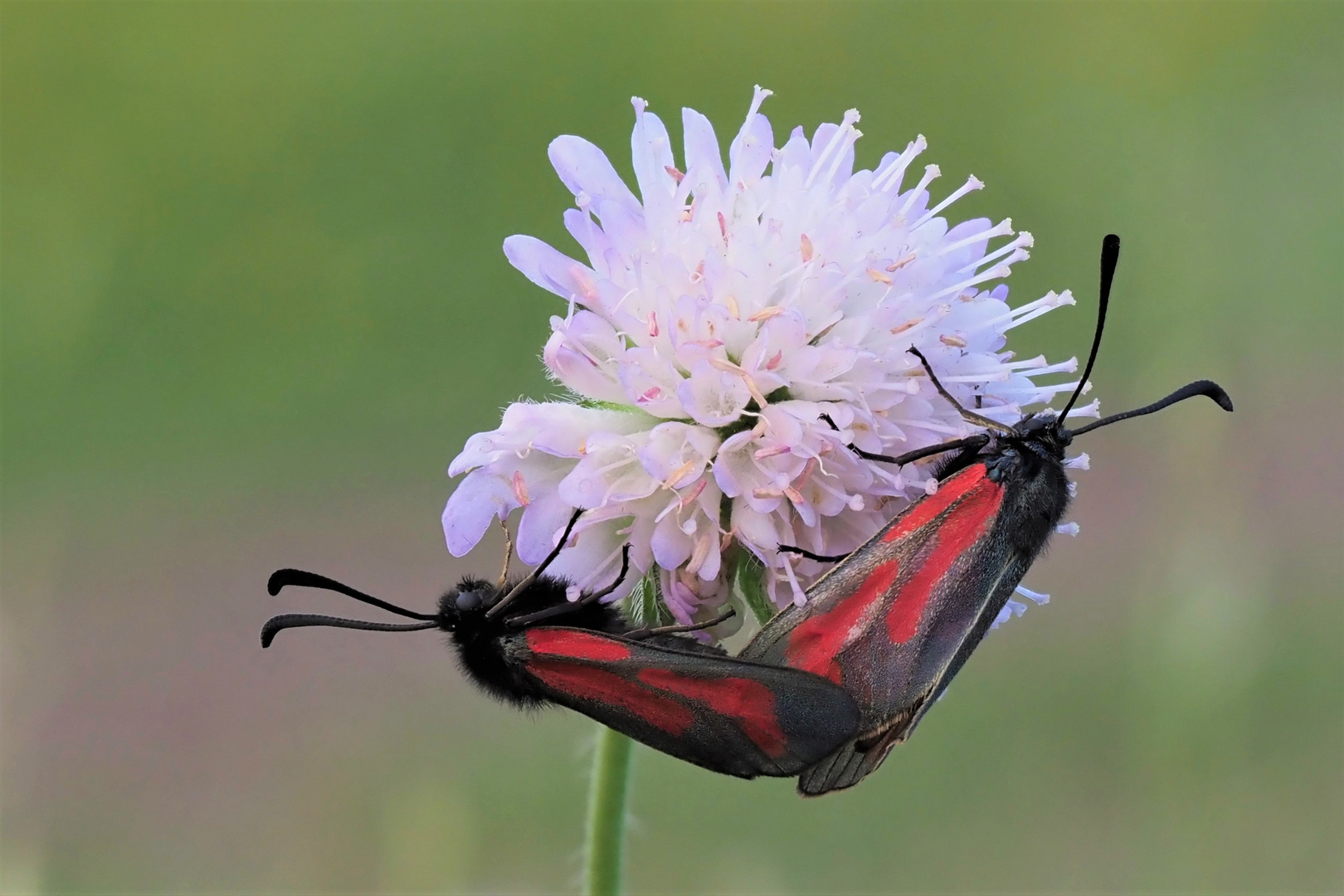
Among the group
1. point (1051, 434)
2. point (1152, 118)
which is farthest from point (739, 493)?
point (1152, 118)

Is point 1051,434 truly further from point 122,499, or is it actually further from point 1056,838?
point 122,499

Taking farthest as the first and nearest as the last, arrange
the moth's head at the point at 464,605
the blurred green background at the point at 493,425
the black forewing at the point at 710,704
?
1. the blurred green background at the point at 493,425
2. the moth's head at the point at 464,605
3. the black forewing at the point at 710,704

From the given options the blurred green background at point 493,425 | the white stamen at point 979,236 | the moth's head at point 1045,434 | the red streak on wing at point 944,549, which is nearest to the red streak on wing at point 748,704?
the red streak on wing at point 944,549

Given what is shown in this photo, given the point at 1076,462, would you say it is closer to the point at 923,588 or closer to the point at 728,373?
the point at 923,588

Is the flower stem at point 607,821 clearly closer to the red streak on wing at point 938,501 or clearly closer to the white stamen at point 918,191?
the red streak on wing at point 938,501

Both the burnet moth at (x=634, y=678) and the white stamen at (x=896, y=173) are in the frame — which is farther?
the white stamen at (x=896, y=173)

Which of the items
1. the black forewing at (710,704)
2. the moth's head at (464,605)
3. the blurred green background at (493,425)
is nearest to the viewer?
the black forewing at (710,704)
